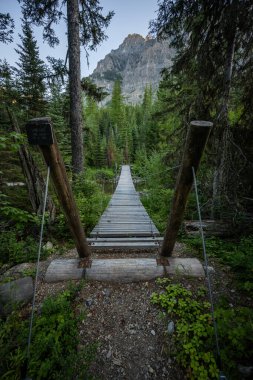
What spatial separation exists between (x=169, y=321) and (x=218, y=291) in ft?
2.67

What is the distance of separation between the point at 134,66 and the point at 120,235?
191369 mm

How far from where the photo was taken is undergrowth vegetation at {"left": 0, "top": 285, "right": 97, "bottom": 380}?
1.50 meters

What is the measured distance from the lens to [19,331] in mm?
1847

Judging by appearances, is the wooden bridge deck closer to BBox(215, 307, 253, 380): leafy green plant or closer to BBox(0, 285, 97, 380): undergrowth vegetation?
BBox(0, 285, 97, 380): undergrowth vegetation

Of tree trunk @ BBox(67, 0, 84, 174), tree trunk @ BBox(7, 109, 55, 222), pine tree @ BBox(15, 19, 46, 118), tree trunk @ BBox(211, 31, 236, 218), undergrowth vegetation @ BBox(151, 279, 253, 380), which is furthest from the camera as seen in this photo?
pine tree @ BBox(15, 19, 46, 118)

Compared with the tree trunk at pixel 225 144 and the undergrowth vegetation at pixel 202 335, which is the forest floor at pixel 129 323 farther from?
the tree trunk at pixel 225 144

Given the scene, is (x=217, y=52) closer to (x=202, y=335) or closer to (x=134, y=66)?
(x=202, y=335)

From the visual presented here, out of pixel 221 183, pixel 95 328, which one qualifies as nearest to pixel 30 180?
pixel 95 328

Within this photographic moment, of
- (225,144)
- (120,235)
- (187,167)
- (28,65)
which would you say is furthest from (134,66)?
(187,167)

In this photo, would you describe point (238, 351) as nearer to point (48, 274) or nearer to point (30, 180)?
point (48, 274)

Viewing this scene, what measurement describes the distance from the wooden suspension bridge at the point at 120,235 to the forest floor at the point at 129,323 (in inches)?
6.0

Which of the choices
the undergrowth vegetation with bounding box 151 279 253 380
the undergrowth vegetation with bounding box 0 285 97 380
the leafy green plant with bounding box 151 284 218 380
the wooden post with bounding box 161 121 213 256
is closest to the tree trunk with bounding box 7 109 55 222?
the undergrowth vegetation with bounding box 0 285 97 380

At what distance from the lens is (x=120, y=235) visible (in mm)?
4027

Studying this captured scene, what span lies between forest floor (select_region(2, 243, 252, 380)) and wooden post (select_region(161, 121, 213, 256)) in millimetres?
811
